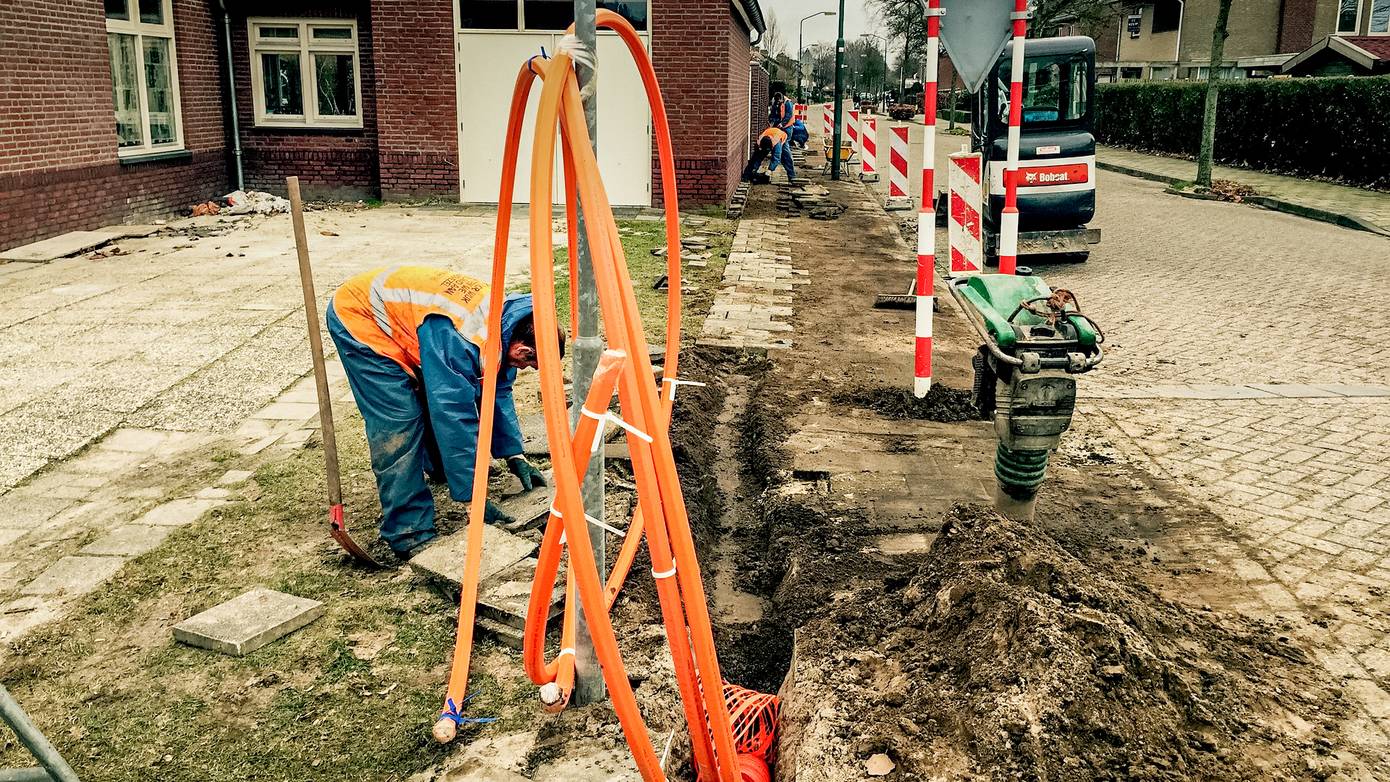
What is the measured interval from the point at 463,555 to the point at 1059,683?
2.43m

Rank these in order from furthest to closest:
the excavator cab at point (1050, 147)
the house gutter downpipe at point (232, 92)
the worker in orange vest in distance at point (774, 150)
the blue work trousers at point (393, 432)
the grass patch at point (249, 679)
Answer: the worker in orange vest in distance at point (774, 150)
the house gutter downpipe at point (232, 92)
the excavator cab at point (1050, 147)
the blue work trousers at point (393, 432)
the grass patch at point (249, 679)

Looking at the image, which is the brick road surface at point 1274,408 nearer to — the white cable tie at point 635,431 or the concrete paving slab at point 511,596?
the white cable tie at point 635,431

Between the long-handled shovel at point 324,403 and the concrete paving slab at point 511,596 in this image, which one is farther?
the long-handled shovel at point 324,403

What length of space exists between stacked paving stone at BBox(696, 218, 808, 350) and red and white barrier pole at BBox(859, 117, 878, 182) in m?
8.16

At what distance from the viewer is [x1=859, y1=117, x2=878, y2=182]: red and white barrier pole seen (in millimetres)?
21948

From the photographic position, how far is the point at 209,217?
15.1 meters

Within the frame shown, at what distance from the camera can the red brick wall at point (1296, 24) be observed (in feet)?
131

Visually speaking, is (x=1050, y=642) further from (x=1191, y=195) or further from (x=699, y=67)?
(x=1191, y=195)

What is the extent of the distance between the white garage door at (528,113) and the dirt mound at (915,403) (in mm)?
9773

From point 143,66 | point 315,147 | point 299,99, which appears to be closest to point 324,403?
point 143,66

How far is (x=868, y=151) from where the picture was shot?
74.1ft

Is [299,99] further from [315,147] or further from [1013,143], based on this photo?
[1013,143]

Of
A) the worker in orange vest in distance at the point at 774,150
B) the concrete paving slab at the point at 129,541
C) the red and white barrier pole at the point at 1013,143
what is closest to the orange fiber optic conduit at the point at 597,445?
the concrete paving slab at the point at 129,541

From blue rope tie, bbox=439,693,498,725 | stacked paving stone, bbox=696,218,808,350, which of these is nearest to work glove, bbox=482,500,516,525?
blue rope tie, bbox=439,693,498,725
